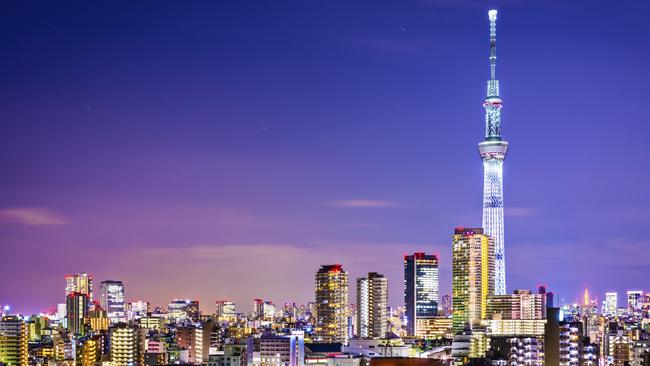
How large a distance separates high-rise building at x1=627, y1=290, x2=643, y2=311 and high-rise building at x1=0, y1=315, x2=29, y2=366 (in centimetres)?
2983

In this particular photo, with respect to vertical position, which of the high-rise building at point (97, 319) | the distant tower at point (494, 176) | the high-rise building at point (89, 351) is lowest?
the high-rise building at point (89, 351)

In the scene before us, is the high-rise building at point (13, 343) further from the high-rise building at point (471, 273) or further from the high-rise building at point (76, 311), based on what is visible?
the high-rise building at point (471, 273)

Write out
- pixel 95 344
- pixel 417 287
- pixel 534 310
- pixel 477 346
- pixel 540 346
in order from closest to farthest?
pixel 540 346 < pixel 477 346 < pixel 95 344 < pixel 534 310 < pixel 417 287

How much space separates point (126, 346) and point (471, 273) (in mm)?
21723

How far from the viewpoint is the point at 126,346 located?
3531cm

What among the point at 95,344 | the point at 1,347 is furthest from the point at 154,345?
the point at 1,347

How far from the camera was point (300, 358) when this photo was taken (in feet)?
102

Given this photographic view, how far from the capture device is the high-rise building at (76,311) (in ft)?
161

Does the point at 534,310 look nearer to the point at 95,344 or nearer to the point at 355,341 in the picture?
the point at 355,341

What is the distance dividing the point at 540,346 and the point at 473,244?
1021 inches

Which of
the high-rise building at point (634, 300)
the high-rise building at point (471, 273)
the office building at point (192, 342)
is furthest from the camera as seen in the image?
the high-rise building at point (634, 300)

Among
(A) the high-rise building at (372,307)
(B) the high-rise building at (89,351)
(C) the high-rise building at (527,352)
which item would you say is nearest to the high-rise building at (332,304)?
(A) the high-rise building at (372,307)

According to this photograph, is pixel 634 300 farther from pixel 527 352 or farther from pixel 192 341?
pixel 527 352

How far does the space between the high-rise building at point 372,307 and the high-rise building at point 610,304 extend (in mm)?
10912
